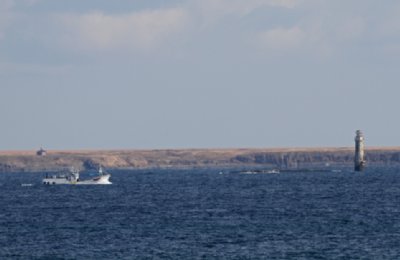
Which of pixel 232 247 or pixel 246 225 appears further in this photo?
pixel 246 225

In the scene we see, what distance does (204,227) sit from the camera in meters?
95.2

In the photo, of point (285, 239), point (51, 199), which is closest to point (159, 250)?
point (285, 239)

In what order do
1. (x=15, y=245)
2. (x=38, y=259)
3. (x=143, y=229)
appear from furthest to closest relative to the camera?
(x=143, y=229) < (x=15, y=245) < (x=38, y=259)

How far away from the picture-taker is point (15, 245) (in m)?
83.1

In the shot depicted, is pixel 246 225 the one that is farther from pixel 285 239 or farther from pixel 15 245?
pixel 15 245

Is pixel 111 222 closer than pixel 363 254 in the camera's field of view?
No

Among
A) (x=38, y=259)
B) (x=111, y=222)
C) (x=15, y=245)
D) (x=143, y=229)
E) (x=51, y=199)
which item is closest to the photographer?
(x=38, y=259)

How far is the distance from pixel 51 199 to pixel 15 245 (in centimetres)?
6637

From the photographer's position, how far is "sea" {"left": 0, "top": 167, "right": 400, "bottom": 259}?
254 feet

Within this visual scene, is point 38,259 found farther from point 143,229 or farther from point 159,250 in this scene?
point 143,229

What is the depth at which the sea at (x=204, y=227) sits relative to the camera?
77.4 metres

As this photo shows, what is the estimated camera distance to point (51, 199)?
149m

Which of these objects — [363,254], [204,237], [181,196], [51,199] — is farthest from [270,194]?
[363,254]

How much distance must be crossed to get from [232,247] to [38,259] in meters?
13.0
